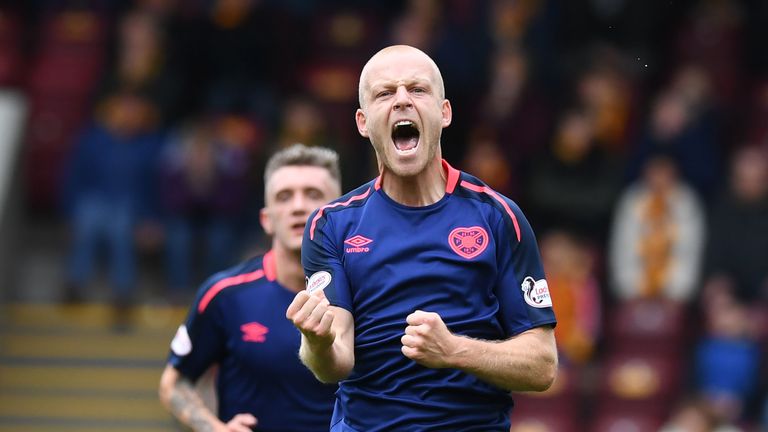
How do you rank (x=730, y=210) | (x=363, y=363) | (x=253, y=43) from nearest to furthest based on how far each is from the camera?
(x=363, y=363) → (x=730, y=210) → (x=253, y=43)

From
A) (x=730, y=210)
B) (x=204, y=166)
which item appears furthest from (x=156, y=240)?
(x=730, y=210)

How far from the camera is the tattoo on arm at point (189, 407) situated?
592 centimetres

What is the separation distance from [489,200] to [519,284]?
30cm

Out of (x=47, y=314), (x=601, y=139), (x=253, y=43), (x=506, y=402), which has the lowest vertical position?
(x=506, y=402)

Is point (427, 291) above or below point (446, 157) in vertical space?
below

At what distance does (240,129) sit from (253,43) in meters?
0.79

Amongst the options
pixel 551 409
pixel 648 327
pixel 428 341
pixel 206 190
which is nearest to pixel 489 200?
pixel 428 341

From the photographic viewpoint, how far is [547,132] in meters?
12.4

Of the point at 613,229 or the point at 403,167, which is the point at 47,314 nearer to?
the point at 613,229

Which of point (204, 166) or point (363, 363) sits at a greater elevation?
point (204, 166)

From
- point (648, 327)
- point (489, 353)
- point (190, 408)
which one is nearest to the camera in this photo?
point (489, 353)

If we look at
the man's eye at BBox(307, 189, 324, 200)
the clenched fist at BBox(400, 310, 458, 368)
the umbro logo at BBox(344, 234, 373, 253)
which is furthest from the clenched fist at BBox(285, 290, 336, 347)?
the man's eye at BBox(307, 189, 324, 200)

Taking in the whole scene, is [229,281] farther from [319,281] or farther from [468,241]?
[468,241]

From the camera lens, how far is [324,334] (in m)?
4.17
